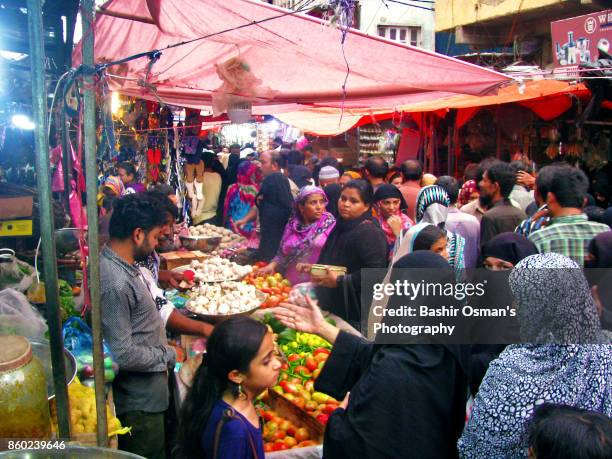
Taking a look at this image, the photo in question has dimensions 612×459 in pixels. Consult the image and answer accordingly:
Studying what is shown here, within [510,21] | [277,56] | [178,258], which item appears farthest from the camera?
[510,21]

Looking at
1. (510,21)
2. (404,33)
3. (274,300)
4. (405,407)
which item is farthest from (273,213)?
(404,33)

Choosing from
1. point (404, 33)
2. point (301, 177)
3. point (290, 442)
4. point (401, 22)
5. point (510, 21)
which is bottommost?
point (290, 442)

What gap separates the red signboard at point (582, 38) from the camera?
773 centimetres

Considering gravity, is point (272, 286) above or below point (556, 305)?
below

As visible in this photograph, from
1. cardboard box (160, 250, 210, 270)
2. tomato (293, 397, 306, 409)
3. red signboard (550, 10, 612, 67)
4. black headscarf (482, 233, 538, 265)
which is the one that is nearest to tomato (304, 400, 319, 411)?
tomato (293, 397, 306, 409)

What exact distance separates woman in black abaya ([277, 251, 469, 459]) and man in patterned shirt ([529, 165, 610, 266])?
1.84 meters

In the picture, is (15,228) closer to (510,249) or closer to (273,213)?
(273,213)

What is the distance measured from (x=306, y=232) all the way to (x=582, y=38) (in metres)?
5.49

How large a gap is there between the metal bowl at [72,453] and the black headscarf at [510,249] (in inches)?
85.9

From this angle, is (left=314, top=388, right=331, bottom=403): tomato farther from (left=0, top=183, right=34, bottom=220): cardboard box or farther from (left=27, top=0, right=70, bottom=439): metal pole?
(left=0, top=183, right=34, bottom=220): cardboard box

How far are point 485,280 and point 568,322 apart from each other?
1.24 m

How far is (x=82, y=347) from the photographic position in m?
2.78

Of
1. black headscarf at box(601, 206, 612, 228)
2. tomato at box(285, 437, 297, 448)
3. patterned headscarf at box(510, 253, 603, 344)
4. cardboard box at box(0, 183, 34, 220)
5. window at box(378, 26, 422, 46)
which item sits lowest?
tomato at box(285, 437, 297, 448)

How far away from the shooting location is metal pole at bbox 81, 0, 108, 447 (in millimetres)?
1966
